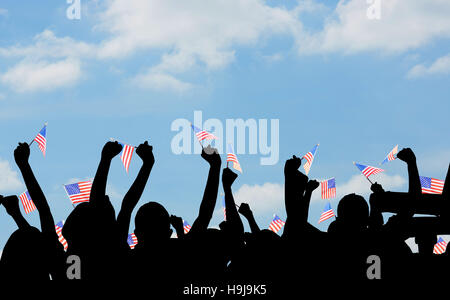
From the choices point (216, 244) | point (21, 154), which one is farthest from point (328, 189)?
point (21, 154)

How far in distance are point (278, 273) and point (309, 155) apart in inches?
282

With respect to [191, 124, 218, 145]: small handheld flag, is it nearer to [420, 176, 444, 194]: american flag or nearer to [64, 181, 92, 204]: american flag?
[64, 181, 92, 204]: american flag

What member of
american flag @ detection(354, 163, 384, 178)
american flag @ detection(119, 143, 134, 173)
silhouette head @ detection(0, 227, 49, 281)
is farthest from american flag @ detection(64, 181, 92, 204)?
american flag @ detection(354, 163, 384, 178)

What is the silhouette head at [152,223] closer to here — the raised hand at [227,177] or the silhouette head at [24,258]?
the silhouette head at [24,258]

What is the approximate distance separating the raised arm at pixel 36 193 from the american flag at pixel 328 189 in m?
7.29

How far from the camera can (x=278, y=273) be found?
430cm

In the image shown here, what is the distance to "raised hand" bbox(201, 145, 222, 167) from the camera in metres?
5.18

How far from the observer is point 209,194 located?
16.2 feet

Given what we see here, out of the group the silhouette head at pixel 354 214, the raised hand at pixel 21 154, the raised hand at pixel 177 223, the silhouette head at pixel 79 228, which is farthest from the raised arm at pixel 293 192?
the raised hand at pixel 21 154

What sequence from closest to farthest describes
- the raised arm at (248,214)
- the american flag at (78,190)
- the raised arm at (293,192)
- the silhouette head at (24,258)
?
1. the silhouette head at (24,258)
2. the raised arm at (293,192)
3. the raised arm at (248,214)
4. the american flag at (78,190)

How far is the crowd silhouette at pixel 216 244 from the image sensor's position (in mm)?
4066

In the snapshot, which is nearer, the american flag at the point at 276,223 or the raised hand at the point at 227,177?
the raised hand at the point at 227,177

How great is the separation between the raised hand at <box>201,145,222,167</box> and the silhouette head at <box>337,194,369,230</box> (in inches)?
50.9
